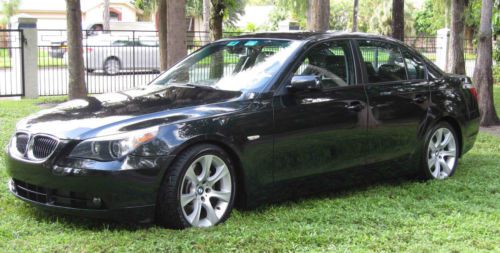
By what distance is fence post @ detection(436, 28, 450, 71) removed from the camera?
21.9 m

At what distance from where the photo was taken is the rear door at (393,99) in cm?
610

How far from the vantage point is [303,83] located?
17.5 ft

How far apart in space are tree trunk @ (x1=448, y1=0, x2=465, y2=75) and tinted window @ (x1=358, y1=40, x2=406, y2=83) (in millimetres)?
10201

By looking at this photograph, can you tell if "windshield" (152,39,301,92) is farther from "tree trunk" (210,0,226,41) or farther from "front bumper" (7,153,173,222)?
"tree trunk" (210,0,226,41)

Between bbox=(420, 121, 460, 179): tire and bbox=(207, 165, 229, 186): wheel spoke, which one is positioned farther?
bbox=(420, 121, 460, 179): tire

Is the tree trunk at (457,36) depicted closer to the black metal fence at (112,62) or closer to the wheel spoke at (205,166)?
the black metal fence at (112,62)

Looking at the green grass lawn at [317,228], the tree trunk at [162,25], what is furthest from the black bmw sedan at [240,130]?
the tree trunk at [162,25]

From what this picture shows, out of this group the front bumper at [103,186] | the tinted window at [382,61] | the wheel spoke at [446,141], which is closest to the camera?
the front bumper at [103,186]

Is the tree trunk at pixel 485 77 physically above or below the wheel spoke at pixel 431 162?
above

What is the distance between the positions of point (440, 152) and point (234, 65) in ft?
8.58

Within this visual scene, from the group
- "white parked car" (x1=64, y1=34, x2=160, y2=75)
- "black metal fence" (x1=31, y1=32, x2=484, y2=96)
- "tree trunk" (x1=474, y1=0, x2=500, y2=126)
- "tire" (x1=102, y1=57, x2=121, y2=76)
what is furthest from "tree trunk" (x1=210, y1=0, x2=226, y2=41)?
"tire" (x1=102, y1=57, x2=121, y2=76)

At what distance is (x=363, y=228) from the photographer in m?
5.00

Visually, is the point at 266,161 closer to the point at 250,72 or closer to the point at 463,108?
the point at 250,72

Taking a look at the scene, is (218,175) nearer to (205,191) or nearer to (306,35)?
(205,191)
